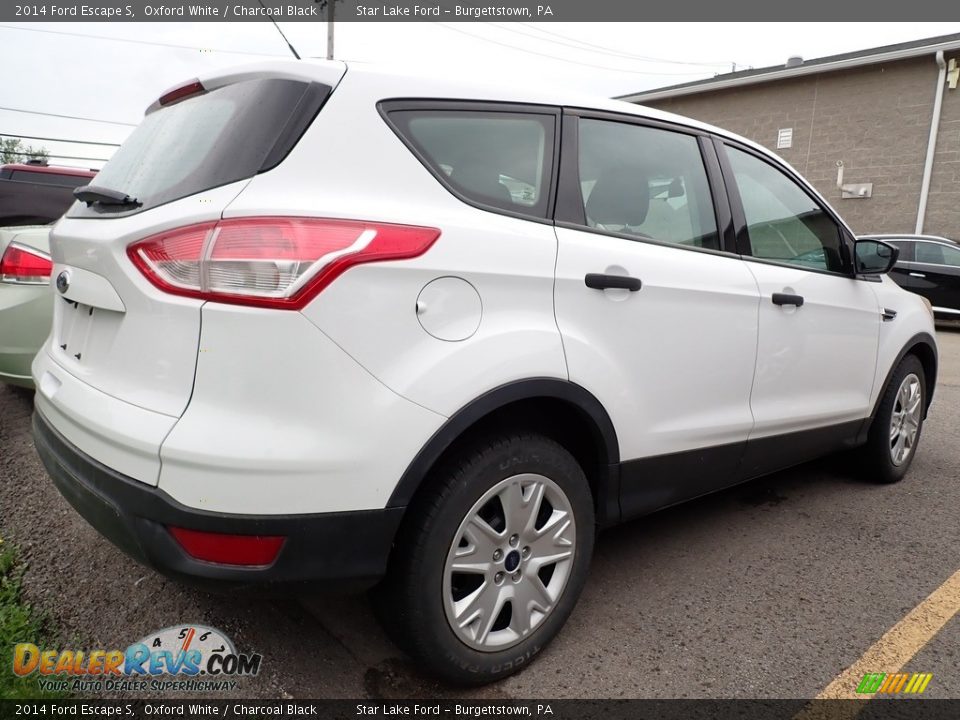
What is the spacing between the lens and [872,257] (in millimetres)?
3504

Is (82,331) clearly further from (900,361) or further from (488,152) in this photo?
(900,361)

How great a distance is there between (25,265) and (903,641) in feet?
14.0

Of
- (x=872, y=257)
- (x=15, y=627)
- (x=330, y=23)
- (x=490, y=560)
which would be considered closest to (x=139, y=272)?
(x=490, y=560)

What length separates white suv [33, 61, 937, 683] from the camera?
1.63 metres

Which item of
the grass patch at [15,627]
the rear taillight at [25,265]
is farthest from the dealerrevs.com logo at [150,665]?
the rear taillight at [25,265]

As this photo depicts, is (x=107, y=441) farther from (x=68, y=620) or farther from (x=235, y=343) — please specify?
(x=68, y=620)

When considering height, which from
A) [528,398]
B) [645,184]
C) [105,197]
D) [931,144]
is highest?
[931,144]

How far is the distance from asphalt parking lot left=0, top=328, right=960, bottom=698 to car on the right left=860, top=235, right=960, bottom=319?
989 centimetres

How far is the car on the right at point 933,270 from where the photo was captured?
11680 mm

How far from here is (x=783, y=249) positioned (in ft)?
10.4

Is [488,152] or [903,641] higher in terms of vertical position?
[488,152]

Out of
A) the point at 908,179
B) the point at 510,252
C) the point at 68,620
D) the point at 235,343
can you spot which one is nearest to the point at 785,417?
the point at 510,252

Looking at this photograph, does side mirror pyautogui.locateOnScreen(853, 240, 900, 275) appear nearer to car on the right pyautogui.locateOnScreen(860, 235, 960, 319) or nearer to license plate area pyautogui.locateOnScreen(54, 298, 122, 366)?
license plate area pyautogui.locateOnScreen(54, 298, 122, 366)

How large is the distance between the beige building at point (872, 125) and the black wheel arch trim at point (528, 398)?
55.0 ft
